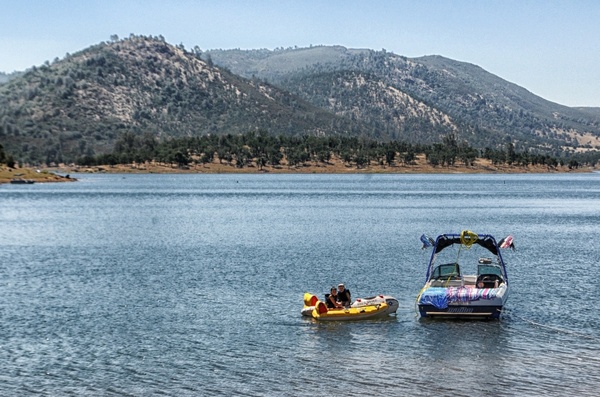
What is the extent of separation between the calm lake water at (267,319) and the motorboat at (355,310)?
0.80m

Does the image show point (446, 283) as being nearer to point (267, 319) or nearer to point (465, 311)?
point (465, 311)

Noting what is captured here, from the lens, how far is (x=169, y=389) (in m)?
33.2

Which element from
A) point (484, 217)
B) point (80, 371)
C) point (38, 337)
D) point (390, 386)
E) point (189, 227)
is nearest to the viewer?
point (390, 386)

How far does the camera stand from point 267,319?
47.1 meters

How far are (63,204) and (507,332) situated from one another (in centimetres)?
12736

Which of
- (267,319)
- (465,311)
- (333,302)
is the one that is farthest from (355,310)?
(465,311)

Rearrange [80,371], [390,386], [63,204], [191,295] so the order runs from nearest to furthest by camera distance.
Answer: [390,386], [80,371], [191,295], [63,204]

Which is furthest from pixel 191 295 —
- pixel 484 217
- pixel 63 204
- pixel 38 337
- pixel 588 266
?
pixel 63 204

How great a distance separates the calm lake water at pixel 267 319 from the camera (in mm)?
34375

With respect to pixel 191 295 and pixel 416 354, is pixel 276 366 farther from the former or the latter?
pixel 191 295

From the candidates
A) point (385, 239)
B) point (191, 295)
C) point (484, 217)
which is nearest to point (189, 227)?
point (385, 239)

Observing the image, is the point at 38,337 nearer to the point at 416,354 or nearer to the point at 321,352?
the point at 321,352

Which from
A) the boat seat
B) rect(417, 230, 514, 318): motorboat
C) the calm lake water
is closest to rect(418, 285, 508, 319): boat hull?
rect(417, 230, 514, 318): motorboat

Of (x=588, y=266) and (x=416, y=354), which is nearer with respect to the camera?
(x=416, y=354)
